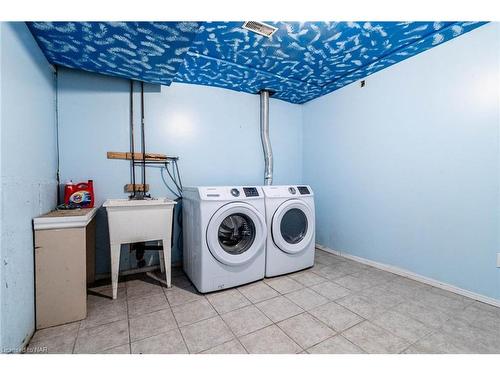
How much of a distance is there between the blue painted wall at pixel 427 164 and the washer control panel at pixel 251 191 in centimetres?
137

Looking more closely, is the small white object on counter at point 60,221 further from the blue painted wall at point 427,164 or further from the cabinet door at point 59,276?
the blue painted wall at point 427,164

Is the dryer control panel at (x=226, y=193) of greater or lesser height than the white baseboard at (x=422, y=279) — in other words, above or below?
above

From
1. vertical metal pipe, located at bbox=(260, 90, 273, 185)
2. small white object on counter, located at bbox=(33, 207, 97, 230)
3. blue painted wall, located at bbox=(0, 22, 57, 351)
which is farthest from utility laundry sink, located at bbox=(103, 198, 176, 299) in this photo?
vertical metal pipe, located at bbox=(260, 90, 273, 185)

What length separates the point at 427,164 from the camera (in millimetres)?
1999

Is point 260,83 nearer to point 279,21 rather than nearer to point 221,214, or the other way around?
point 279,21

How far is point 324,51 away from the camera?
78.5 inches

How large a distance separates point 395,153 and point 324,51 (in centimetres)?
126

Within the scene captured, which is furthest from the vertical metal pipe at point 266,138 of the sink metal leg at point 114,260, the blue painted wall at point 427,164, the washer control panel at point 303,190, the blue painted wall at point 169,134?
the sink metal leg at point 114,260

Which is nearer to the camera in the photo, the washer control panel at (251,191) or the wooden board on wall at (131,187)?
the washer control panel at (251,191)

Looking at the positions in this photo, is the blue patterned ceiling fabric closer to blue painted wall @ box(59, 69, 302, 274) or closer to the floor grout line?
blue painted wall @ box(59, 69, 302, 274)

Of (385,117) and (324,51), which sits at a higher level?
(324,51)

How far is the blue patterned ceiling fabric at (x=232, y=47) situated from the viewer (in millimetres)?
1464

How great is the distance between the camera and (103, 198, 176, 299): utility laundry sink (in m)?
1.71
